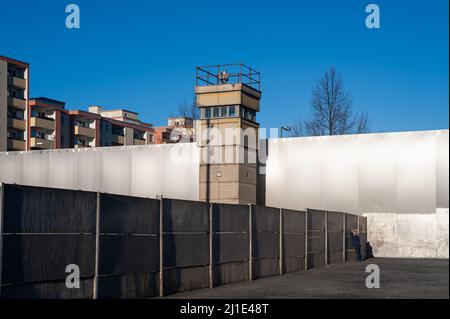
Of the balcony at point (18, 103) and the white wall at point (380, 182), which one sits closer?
the white wall at point (380, 182)

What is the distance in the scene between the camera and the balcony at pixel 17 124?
310ft

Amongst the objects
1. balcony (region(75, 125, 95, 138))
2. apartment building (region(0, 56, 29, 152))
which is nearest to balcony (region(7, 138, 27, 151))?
apartment building (region(0, 56, 29, 152))

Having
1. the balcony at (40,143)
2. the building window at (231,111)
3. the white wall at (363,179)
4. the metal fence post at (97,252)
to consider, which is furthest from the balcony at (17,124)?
the metal fence post at (97,252)

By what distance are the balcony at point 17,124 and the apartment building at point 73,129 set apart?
1067mm

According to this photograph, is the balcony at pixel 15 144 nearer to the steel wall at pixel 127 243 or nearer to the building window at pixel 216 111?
the building window at pixel 216 111

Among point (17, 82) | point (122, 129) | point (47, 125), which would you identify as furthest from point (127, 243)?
point (122, 129)

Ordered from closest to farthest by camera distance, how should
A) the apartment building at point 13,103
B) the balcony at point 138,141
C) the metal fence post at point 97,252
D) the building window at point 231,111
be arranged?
the metal fence post at point 97,252 → the building window at point 231,111 → the apartment building at point 13,103 → the balcony at point 138,141

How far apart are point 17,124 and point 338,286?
84855 mm

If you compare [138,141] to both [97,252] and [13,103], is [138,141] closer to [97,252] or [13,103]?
[13,103]

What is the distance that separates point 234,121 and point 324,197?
271 inches

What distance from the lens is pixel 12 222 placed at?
10.8m

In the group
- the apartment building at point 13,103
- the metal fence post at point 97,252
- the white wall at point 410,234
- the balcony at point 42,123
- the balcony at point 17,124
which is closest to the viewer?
the metal fence post at point 97,252

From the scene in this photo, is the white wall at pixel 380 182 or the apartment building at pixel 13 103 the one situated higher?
the apartment building at pixel 13 103

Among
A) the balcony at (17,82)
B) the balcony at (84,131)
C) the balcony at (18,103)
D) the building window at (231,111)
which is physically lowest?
the building window at (231,111)
